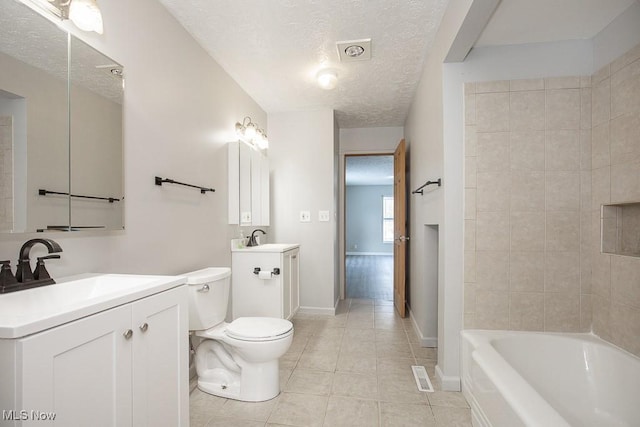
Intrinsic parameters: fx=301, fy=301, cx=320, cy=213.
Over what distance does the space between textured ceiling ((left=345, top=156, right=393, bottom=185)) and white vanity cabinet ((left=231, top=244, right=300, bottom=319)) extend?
266cm

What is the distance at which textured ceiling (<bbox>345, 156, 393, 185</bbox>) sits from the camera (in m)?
5.85

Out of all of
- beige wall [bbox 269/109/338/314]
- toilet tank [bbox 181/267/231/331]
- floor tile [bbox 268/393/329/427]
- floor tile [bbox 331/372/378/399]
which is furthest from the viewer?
beige wall [bbox 269/109/338/314]

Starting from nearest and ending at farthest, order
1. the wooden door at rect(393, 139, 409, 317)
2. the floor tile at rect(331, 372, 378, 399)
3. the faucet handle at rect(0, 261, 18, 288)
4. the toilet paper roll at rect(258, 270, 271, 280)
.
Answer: the faucet handle at rect(0, 261, 18, 288) → the floor tile at rect(331, 372, 378, 399) → the toilet paper roll at rect(258, 270, 271, 280) → the wooden door at rect(393, 139, 409, 317)

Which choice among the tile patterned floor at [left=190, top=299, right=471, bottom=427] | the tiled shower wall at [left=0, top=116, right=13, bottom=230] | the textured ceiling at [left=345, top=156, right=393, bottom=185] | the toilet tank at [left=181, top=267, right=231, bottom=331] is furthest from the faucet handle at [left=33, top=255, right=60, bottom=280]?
the textured ceiling at [left=345, top=156, right=393, bottom=185]

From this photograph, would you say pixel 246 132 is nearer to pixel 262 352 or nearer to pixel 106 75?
pixel 106 75

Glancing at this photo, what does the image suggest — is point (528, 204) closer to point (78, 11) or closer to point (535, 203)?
point (535, 203)

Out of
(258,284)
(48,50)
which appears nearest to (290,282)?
(258,284)

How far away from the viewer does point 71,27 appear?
4.12ft

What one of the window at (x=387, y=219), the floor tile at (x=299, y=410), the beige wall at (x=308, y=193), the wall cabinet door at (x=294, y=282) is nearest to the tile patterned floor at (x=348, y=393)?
the floor tile at (x=299, y=410)

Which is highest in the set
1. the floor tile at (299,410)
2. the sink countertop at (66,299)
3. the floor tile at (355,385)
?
the sink countertop at (66,299)

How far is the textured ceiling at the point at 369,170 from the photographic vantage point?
230 inches

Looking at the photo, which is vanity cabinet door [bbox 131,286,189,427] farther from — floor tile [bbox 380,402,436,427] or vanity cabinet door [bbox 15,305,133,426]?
floor tile [bbox 380,402,436,427]

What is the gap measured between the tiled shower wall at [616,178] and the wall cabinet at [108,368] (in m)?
2.12

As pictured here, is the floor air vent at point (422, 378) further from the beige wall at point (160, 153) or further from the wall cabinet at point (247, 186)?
the wall cabinet at point (247, 186)
